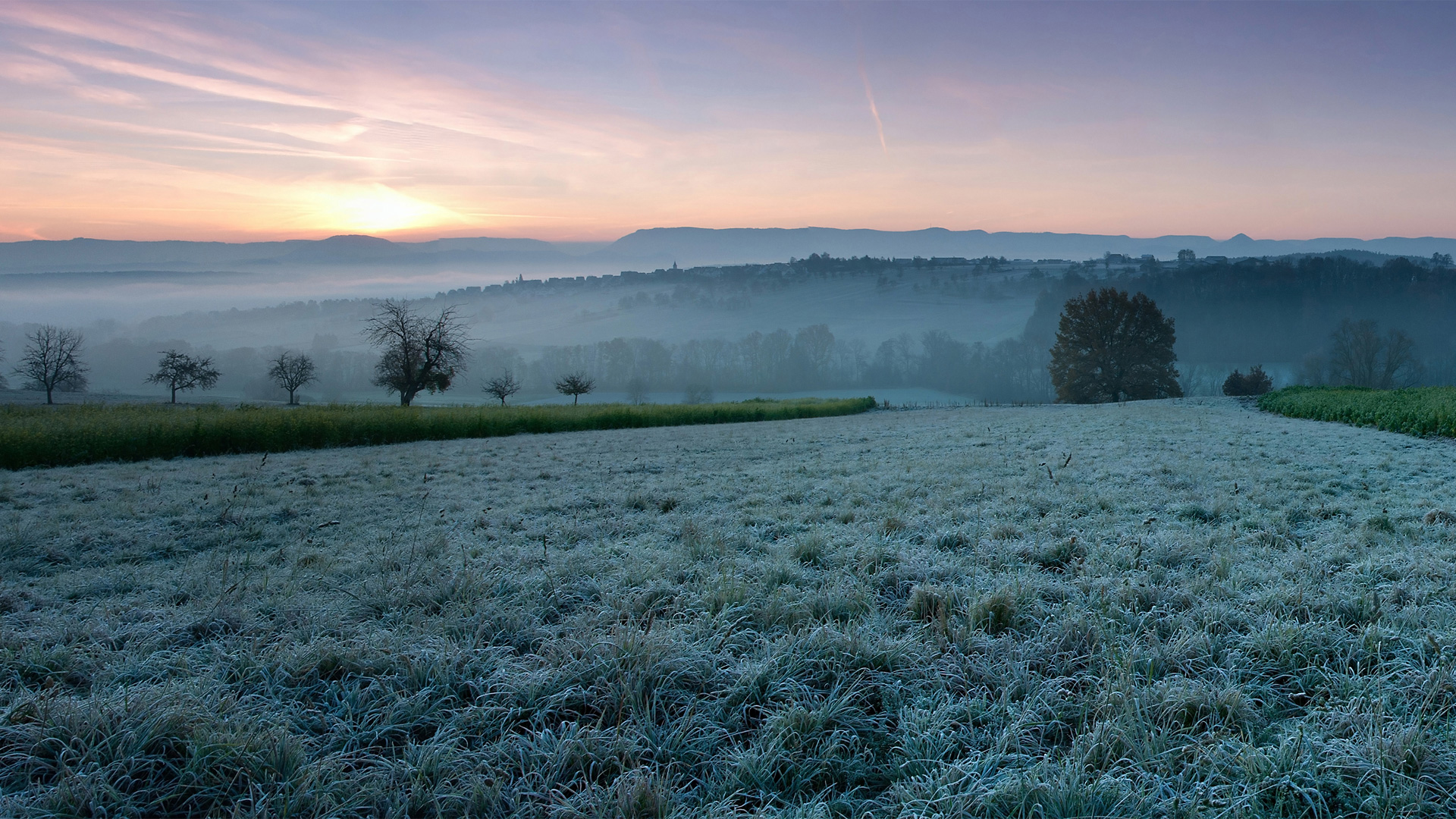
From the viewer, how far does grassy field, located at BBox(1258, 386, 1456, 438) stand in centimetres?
1673

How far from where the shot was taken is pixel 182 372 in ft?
129

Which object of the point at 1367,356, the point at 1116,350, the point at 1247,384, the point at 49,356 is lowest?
the point at 1247,384

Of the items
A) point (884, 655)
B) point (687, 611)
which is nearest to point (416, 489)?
point (687, 611)

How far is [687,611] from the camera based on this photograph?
149 inches

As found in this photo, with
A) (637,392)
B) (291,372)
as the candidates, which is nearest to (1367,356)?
(637,392)

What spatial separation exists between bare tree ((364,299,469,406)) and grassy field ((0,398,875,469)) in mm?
12665

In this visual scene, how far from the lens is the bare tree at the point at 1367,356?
55219 mm

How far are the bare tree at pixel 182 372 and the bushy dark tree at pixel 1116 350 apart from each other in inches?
2571

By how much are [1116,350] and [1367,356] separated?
87.2ft

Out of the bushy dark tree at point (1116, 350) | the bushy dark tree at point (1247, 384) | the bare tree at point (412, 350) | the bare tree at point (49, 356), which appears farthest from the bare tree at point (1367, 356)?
the bare tree at point (49, 356)

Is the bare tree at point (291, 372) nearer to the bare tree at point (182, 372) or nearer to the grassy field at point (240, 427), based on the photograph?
the bare tree at point (182, 372)

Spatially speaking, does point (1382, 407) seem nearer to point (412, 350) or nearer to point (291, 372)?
point (412, 350)

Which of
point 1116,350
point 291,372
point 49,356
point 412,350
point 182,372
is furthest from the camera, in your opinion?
point 1116,350

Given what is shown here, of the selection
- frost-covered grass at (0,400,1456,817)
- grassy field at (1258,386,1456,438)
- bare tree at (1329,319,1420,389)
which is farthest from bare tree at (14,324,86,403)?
bare tree at (1329,319,1420,389)
